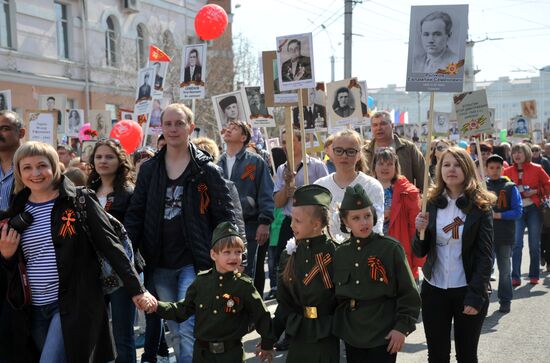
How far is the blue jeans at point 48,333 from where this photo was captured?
3.96 m

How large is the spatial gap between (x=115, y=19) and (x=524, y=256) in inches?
947

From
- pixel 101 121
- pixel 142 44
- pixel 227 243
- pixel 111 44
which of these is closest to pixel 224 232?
pixel 227 243

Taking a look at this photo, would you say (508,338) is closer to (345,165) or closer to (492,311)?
(492,311)

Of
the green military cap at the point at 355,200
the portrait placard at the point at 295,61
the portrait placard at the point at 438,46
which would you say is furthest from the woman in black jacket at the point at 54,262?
the portrait placard at the point at 438,46

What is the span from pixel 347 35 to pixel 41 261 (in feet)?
53.7

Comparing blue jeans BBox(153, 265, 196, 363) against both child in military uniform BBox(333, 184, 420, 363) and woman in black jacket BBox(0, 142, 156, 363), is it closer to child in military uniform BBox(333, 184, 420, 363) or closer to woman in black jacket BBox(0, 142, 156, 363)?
woman in black jacket BBox(0, 142, 156, 363)

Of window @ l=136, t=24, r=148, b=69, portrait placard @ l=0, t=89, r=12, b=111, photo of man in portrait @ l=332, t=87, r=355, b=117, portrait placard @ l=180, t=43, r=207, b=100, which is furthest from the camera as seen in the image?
window @ l=136, t=24, r=148, b=69

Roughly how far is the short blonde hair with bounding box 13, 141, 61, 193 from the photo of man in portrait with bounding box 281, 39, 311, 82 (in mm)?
2843

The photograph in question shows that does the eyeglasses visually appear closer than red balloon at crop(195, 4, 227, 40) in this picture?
Yes

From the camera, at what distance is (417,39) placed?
560 centimetres

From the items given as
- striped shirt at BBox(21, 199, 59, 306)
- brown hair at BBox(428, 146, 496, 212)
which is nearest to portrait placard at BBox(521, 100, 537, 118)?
brown hair at BBox(428, 146, 496, 212)

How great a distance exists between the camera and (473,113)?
10242 millimetres

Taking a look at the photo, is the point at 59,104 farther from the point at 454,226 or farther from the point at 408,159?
the point at 454,226

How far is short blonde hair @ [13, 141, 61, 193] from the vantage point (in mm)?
4074
